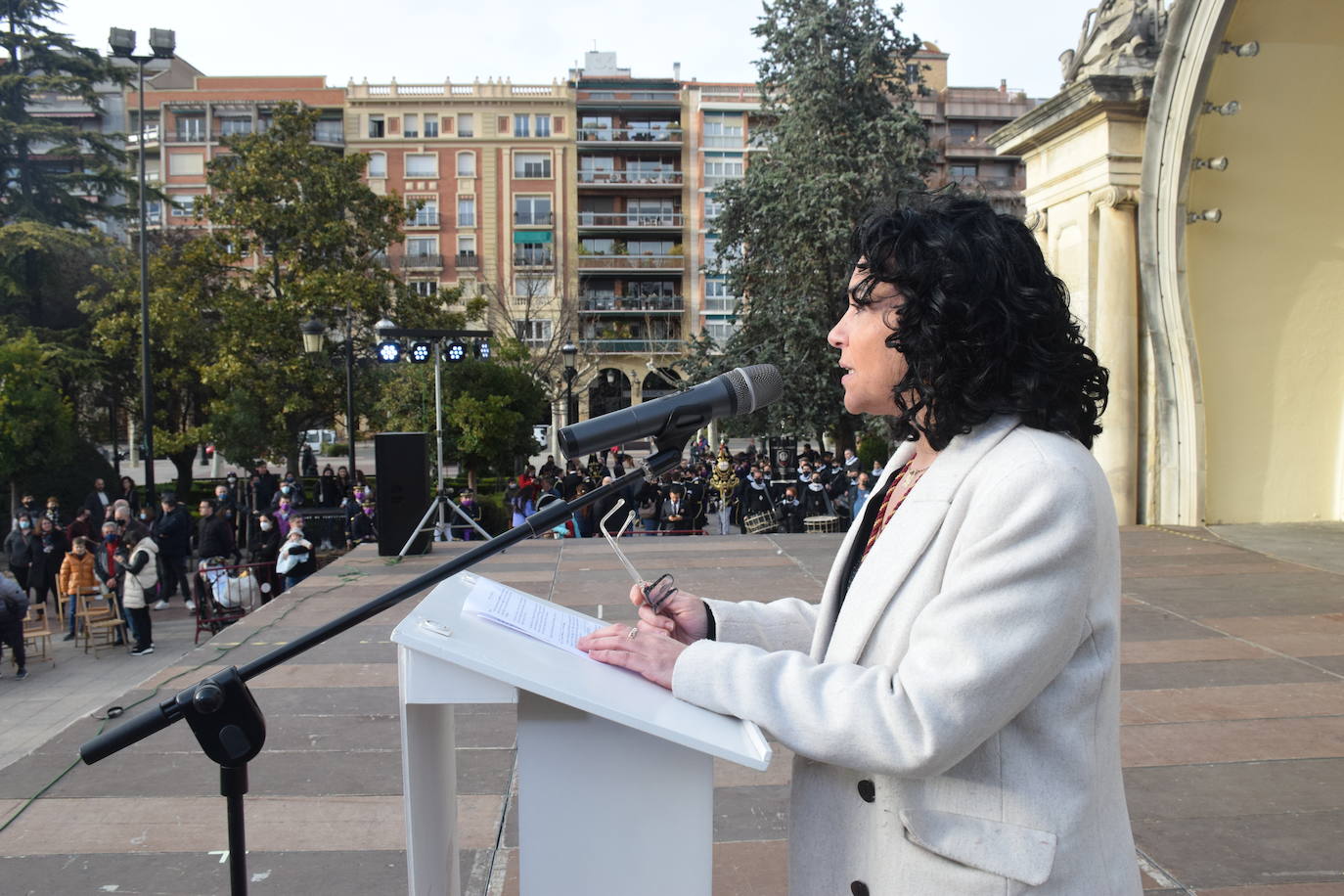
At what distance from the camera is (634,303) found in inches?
2190

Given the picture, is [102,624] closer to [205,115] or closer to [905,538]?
[905,538]

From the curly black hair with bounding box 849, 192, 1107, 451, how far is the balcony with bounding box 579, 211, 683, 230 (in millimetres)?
56270

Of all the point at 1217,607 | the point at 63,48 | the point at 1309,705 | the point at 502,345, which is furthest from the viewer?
the point at 502,345

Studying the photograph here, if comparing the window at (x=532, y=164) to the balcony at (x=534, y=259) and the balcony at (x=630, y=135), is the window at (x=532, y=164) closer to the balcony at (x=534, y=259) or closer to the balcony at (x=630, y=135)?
the balcony at (x=630, y=135)

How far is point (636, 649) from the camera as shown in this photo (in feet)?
5.08

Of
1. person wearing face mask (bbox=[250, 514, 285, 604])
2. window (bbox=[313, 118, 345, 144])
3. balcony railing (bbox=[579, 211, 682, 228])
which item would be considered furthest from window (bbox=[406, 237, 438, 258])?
person wearing face mask (bbox=[250, 514, 285, 604])

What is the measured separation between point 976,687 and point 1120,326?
10721 millimetres

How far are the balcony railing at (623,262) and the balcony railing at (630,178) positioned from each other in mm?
4377

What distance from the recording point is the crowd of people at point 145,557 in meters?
11.0

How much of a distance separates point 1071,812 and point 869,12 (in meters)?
23.2

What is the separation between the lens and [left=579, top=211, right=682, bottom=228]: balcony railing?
56.8 metres

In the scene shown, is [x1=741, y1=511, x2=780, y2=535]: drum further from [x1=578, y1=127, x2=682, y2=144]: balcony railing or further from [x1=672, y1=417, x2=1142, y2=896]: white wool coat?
[x1=578, y1=127, x2=682, y2=144]: balcony railing

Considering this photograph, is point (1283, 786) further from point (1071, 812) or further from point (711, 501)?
point (711, 501)

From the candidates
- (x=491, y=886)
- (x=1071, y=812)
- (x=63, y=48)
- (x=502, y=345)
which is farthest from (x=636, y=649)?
(x=63, y=48)
